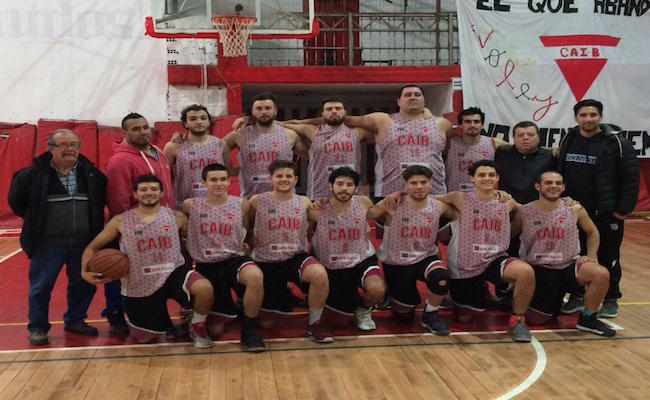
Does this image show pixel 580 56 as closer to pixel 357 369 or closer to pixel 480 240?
pixel 480 240

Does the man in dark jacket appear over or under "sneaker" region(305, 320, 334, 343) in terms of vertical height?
over

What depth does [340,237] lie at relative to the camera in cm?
483

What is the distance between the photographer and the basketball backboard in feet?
29.0

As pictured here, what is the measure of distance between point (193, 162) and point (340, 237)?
1.44 metres

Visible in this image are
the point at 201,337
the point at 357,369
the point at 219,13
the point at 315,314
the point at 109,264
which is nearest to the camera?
the point at 357,369

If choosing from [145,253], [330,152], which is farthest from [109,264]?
[330,152]

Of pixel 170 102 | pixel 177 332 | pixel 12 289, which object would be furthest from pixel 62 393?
pixel 170 102

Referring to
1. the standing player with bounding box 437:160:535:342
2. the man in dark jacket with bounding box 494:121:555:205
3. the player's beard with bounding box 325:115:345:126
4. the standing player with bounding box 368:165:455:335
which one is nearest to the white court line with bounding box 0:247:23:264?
the player's beard with bounding box 325:115:345:126

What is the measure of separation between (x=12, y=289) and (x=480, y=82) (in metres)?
7.59

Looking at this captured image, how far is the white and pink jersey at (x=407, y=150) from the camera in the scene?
5.30 m

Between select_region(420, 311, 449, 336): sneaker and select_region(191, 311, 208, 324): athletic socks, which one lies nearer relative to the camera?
select_region(191, 311, 208, 324): athletic socks

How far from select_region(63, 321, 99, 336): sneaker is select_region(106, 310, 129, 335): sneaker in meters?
0.12

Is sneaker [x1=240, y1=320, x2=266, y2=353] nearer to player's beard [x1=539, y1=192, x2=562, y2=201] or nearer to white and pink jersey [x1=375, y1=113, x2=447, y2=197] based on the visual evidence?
white and pink jersey [x1=375, y1=113, x2=447, y2=197]

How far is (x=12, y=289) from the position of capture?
6328 mm
